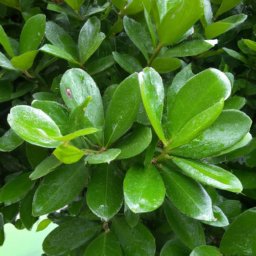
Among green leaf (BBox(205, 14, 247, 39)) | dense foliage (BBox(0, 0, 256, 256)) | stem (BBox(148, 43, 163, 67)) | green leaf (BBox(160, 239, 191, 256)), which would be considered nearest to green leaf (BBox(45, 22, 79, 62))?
dense foliage (BBox(0, 0, 256, 256))

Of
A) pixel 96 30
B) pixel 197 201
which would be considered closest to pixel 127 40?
pixel 96 30

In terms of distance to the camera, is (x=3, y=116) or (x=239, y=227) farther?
(x=3, y=116)

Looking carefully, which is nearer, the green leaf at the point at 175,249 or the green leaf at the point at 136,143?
the green leaf at the point at 136,143

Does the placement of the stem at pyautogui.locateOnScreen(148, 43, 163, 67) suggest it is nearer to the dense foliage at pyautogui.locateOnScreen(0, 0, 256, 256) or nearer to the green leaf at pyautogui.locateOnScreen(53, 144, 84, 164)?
the dense foliage at pyautogui.locateOnScreen(0, 0, 256, 256)

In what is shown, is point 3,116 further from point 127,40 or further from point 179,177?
point 179,177

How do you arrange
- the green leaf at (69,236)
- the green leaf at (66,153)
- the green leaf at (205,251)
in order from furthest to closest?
the green leaf at (69,236) → the green leaf at (205,251) → the green leaf at (66,153)

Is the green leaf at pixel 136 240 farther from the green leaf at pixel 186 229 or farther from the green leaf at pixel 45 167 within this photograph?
the green leaf at pixel 45 167

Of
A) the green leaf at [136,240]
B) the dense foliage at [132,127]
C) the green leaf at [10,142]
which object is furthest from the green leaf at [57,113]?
the green leaf at [136,240]
